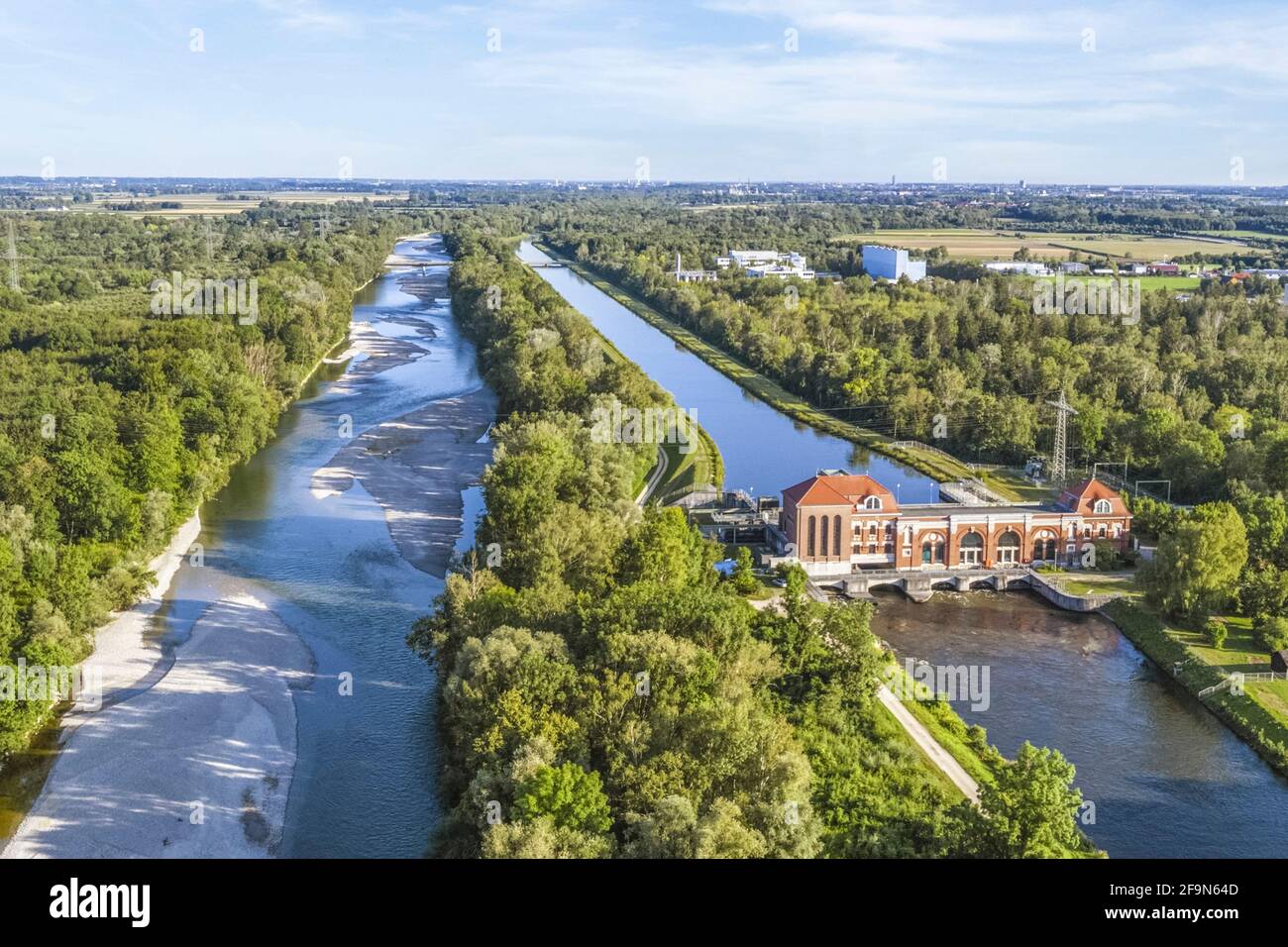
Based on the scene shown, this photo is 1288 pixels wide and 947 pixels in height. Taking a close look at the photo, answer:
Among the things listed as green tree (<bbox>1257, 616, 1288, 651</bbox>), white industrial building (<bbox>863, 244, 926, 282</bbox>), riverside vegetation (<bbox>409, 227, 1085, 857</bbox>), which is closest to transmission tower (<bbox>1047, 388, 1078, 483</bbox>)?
green tree (<bbox>1257, 616, 1288, 651</bbox>)

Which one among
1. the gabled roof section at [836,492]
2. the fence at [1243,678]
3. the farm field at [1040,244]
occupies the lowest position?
the fence at [1243,678]

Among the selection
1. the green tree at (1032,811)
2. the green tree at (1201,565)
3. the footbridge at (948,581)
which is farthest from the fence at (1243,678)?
the green tree at (1032,811)

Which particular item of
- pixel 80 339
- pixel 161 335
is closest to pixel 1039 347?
pixel 161 335

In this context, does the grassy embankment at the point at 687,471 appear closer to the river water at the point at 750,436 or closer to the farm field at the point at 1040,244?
the river water at the point at 750,436

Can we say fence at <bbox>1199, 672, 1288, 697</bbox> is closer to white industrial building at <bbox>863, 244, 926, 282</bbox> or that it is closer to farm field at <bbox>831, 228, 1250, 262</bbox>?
white industrial building at <bbox>863, 244, 926, 282</bbox>

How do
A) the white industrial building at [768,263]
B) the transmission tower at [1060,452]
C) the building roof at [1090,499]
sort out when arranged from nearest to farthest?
the building roof at [1090,499]
the transmission tower at [1060,452]
the white industrial building at [768,263]

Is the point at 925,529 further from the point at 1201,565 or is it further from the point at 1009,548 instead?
the point at 1201,565

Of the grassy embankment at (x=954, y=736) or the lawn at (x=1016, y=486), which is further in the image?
the lawn at (x=1016, y=486)

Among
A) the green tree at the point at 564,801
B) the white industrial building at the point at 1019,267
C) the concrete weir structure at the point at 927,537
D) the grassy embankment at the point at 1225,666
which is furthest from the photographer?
the white industrial building at the point at 1019,267
